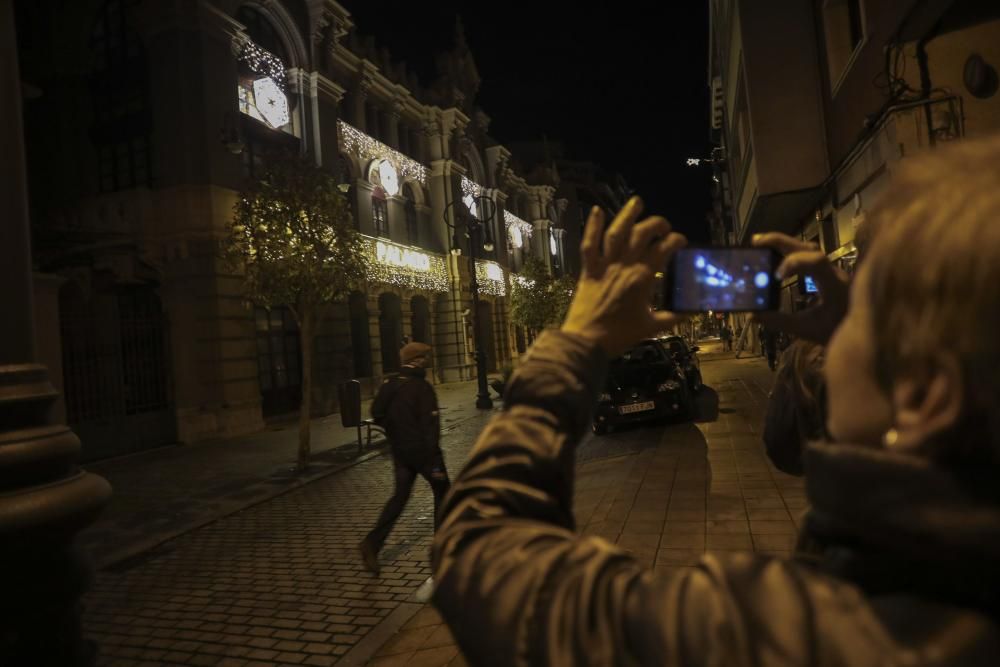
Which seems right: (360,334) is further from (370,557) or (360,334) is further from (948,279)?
(948,279)

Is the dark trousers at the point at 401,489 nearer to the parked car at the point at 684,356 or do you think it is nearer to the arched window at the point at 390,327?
the parked car at the point at 684,356

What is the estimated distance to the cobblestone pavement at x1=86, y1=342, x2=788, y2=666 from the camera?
416cm

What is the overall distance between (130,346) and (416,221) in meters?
14.5

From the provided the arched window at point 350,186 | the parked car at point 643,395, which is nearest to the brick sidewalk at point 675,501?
the parked car at point 643,395

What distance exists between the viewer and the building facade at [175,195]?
1330 centimetres

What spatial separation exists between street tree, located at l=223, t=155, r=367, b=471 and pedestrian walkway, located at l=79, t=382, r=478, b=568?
4.23ft

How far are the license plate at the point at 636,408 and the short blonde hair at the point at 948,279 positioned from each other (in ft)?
34.4

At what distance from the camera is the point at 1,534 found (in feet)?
Answer: 7.52

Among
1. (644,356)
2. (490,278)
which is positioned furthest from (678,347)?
(490,278)

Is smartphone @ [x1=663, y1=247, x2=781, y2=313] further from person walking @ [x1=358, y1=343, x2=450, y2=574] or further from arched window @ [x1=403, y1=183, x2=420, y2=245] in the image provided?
arched window @ [x1=403, y1=183, x2=420, y2=245]

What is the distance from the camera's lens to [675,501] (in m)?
6.39

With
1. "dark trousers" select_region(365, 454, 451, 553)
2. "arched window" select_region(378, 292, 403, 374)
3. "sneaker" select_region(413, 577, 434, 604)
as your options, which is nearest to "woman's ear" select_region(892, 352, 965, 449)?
"sneaker" select_region(413, 577, 434, 604)

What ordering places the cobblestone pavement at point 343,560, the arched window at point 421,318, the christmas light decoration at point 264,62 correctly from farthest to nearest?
the arched window at point 421,318 < the christmas light decoration at point 264,62 < the cobblestone pavement at point 343,560

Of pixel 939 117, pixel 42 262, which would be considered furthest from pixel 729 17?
pixel 42 262
